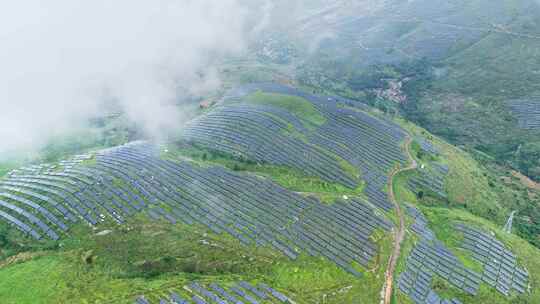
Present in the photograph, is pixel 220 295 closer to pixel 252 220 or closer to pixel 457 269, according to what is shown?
pixel 252 220

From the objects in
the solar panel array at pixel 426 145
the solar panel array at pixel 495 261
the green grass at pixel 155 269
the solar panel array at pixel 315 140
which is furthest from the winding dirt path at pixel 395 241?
the solar panel array at pixel 495 261

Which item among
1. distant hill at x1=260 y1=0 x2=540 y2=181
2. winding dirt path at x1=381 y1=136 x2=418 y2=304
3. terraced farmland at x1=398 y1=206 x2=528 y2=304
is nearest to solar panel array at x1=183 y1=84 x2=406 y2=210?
winding dirt path at x1=381 y1=136 x2=418 y2=304

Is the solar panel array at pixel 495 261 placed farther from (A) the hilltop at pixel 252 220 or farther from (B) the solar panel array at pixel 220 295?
(B) the solar panel array at pixel 220 295

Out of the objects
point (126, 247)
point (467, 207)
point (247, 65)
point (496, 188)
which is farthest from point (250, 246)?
point (247, 65)

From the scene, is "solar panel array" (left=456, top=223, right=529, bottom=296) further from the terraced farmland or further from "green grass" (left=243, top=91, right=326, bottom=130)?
"green grass" (left=243, top=91, right=326, bottom=130)

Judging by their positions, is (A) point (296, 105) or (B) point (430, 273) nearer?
(B) point (430, 273)

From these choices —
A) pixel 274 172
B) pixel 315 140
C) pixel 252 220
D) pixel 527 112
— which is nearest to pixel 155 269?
pixel 252 220

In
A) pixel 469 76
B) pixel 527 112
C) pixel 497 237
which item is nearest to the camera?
pixel 497 237
